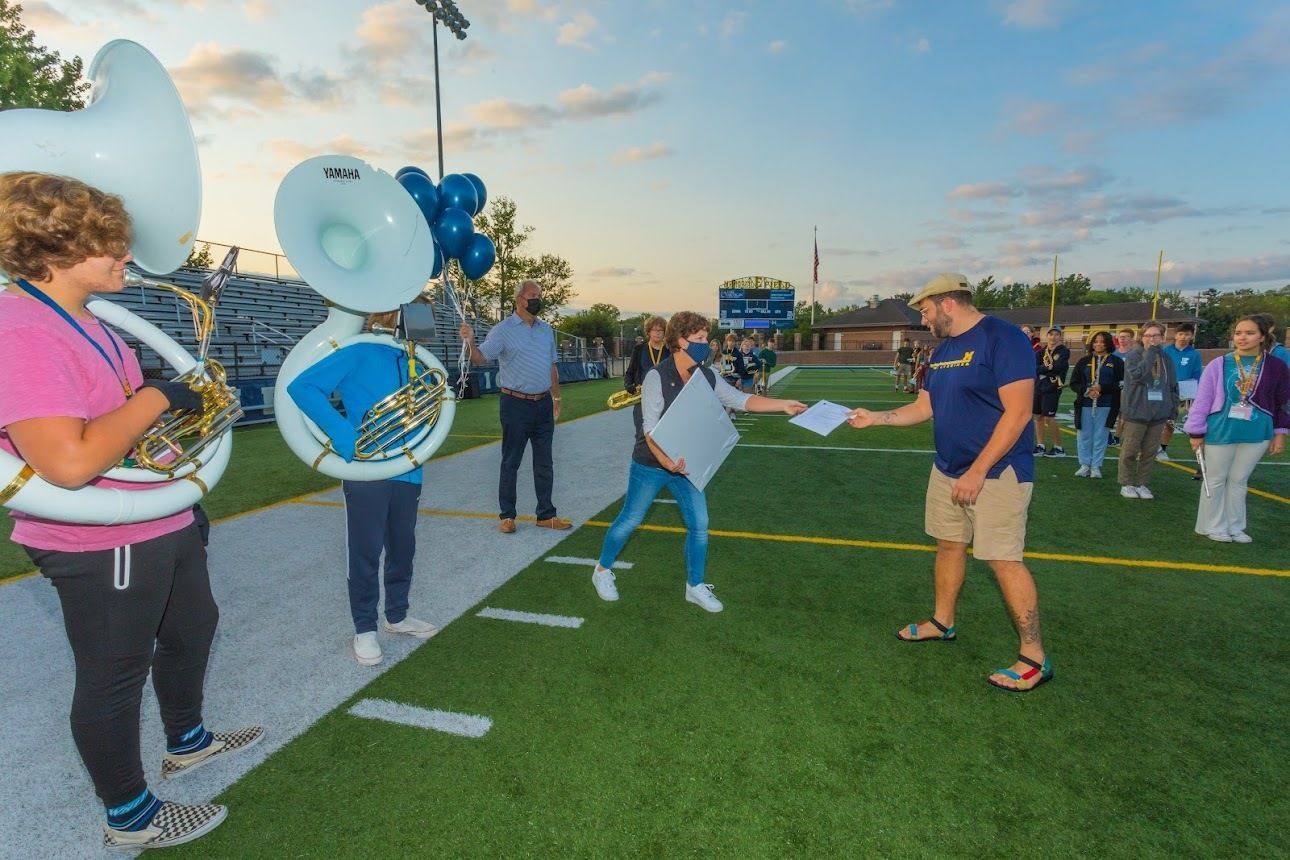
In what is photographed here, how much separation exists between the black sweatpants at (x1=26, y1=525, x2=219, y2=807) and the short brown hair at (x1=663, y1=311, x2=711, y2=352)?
2.64 meters

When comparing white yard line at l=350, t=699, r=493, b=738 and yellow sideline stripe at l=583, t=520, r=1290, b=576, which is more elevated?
yellow sideline stripe at l=583, t=520, r=1290, b=576

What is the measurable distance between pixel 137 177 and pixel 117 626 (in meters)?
1.44

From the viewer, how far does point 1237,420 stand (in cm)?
525

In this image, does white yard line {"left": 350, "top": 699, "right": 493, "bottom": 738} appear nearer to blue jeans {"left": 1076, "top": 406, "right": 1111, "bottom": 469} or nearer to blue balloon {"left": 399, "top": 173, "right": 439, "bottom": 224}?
blue balloon {"left": 399, "top": 173, "right": 439, "bottom": 224}

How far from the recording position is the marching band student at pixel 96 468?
5.24 feet

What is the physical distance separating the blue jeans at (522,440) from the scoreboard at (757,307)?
1314 inches

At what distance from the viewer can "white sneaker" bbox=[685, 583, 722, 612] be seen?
4.05 meters

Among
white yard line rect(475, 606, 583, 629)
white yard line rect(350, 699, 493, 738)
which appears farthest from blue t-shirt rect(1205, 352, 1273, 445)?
white yard line rect(350, 699, 493, 738)

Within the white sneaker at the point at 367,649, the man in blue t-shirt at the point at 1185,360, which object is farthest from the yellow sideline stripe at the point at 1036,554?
the man in blue t-shirt at the point at 1185,360

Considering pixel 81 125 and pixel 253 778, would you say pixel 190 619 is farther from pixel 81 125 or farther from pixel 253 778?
pixel 81 125

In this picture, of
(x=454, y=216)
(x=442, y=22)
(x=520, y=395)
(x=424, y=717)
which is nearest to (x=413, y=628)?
(x=424, y=717)

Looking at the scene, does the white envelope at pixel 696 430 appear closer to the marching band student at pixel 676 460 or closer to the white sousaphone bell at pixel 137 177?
the marching band student at pixel 676 460

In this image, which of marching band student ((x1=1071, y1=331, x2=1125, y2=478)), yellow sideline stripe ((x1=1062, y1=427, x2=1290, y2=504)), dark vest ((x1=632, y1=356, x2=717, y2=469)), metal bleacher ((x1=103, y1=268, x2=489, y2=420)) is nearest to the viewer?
dark vest ((x1=632, y1=356, x2=717, y2=469))

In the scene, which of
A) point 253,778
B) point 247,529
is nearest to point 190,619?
point 253,778
